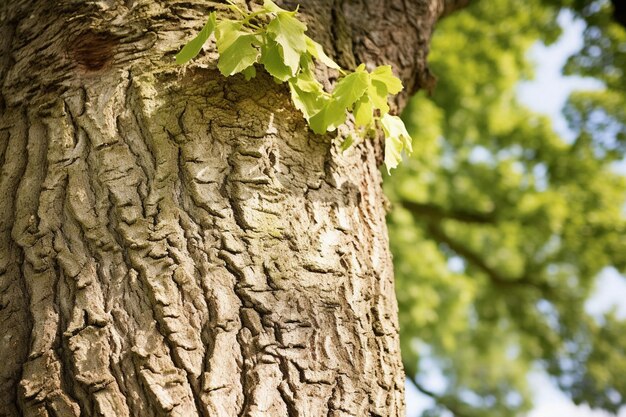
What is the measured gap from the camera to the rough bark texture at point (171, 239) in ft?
5.01

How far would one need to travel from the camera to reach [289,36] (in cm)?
179

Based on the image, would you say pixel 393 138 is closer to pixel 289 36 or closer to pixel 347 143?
pixel 347 143

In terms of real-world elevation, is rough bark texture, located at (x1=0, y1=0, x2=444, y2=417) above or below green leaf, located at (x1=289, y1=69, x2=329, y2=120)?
below

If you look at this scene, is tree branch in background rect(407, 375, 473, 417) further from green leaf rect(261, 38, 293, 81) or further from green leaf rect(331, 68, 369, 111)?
green leaf rect(261, 38, 293, 81)

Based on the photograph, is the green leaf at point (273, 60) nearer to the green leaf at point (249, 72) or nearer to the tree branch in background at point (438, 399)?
the green leaf at point (249, 72)

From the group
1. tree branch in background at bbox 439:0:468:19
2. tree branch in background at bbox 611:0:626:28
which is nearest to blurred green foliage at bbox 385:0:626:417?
tree branch in background at bbox 611:0:626:28

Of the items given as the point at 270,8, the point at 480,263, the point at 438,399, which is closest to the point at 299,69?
the point at 270,8

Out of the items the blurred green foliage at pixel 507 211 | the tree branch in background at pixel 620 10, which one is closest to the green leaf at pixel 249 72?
the tree branch in background at pixel 620 10

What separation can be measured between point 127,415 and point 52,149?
831mm

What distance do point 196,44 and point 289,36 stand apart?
0.86 ft

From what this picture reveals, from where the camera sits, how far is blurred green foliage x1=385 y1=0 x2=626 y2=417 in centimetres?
707

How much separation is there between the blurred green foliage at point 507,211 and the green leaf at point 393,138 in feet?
14.9

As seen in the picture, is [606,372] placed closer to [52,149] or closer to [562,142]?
[562,142]

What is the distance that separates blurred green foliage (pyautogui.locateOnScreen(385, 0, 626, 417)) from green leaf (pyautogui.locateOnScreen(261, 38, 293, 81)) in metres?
4.86
